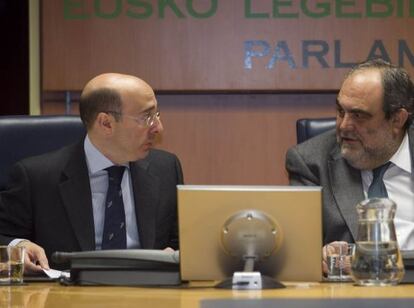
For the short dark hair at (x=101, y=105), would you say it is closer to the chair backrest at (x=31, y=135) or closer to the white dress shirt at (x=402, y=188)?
the chair backrest at (x=31, y=135)

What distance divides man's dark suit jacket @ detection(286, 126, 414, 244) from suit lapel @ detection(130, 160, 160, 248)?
20.2 inches

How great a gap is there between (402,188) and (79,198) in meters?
1.18

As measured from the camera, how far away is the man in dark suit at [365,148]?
12.1 ft

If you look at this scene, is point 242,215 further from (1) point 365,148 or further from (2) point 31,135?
(2) point 31,135

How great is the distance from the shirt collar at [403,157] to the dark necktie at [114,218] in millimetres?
1017

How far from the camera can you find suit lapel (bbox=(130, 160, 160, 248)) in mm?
3721

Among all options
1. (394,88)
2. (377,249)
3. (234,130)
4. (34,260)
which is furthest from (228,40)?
(377,249)

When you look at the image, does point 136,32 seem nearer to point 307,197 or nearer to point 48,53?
point 48,53

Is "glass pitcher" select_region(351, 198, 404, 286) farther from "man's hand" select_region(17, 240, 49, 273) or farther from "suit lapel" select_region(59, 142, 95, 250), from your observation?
"suit lapel" select_region(59, 142, 95, 250)

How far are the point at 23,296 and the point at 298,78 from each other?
2460 millimetres

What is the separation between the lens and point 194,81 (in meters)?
4.69

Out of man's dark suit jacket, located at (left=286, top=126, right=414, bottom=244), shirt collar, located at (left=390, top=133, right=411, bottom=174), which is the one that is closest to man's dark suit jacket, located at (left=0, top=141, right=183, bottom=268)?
man's dark suit jacket, located at (left=286, top=126, right=414, bottom=244)

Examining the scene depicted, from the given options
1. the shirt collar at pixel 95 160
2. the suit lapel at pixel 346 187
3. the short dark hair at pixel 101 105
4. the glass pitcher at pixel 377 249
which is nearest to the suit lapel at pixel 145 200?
the shirt collar at pixel 95 160

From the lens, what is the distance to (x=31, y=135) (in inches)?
147
